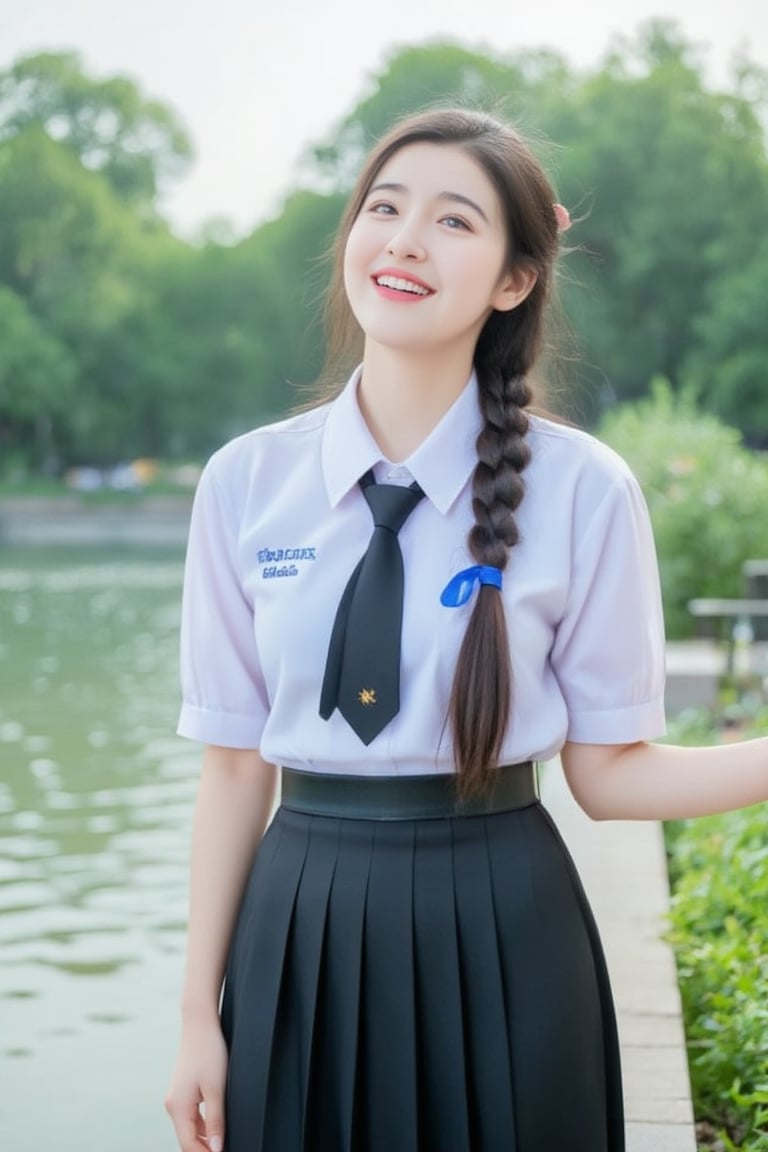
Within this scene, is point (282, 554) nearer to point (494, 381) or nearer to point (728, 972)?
point (494, 381)

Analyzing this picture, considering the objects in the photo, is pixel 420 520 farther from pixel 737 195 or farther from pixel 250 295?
pixel 250 295

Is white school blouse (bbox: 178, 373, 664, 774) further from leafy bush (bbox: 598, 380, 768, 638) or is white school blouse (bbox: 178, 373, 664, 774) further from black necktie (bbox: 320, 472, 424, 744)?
leafy bush (bbox: 598, 380, 768, 638)

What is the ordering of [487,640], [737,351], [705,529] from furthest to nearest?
[737,351] < [705,529] < [487,640]

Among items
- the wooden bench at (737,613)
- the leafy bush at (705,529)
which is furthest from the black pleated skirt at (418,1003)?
the leafy bush at (705,529)

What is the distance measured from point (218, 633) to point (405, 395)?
1.05 ft

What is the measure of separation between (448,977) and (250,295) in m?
40.5

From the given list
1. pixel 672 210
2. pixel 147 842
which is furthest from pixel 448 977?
pixel 672 210

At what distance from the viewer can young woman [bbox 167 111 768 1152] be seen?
5.44 ft

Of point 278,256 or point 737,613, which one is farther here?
point 278,256

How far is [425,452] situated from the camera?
175 cm

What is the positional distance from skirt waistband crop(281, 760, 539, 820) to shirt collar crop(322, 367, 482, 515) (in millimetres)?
277

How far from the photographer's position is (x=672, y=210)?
35.6 metres

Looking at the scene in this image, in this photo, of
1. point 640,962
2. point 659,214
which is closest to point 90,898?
point 640,962

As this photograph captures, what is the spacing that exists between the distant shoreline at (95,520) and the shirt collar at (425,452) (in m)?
27.5
